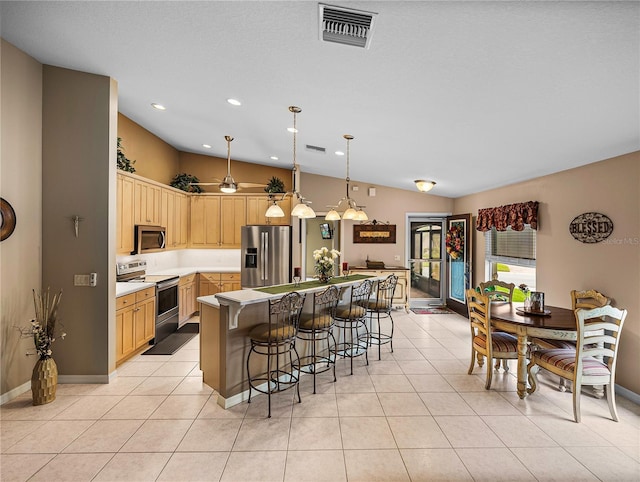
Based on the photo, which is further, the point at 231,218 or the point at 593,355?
the point at 231,218

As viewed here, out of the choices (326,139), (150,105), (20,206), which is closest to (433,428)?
(326,139)

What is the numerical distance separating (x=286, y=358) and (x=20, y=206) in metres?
3.12

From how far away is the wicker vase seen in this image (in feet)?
9.57

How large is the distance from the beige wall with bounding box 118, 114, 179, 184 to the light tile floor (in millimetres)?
3539

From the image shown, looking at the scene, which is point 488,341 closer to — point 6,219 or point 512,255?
point 512,255

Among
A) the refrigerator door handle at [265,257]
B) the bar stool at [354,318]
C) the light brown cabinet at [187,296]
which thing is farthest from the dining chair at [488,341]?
the light brown cabinet at [187,296]

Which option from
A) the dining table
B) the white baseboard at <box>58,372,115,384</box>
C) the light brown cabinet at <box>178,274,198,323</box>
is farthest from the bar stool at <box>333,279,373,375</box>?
the light brown cabinet at <box>178,274,198,323</box>

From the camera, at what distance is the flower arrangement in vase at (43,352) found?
2.92 m

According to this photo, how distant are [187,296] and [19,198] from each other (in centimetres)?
306

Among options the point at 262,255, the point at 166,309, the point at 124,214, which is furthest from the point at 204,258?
the point at 124,214

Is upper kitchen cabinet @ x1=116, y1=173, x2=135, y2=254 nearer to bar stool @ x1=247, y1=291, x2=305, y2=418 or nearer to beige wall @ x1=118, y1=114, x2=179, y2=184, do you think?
beige wall @ x1=118, y1=114, x2=179, y2=184

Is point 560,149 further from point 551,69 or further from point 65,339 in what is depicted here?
point 65,339

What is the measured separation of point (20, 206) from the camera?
3.06 meters

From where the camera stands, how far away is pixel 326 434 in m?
2.57
